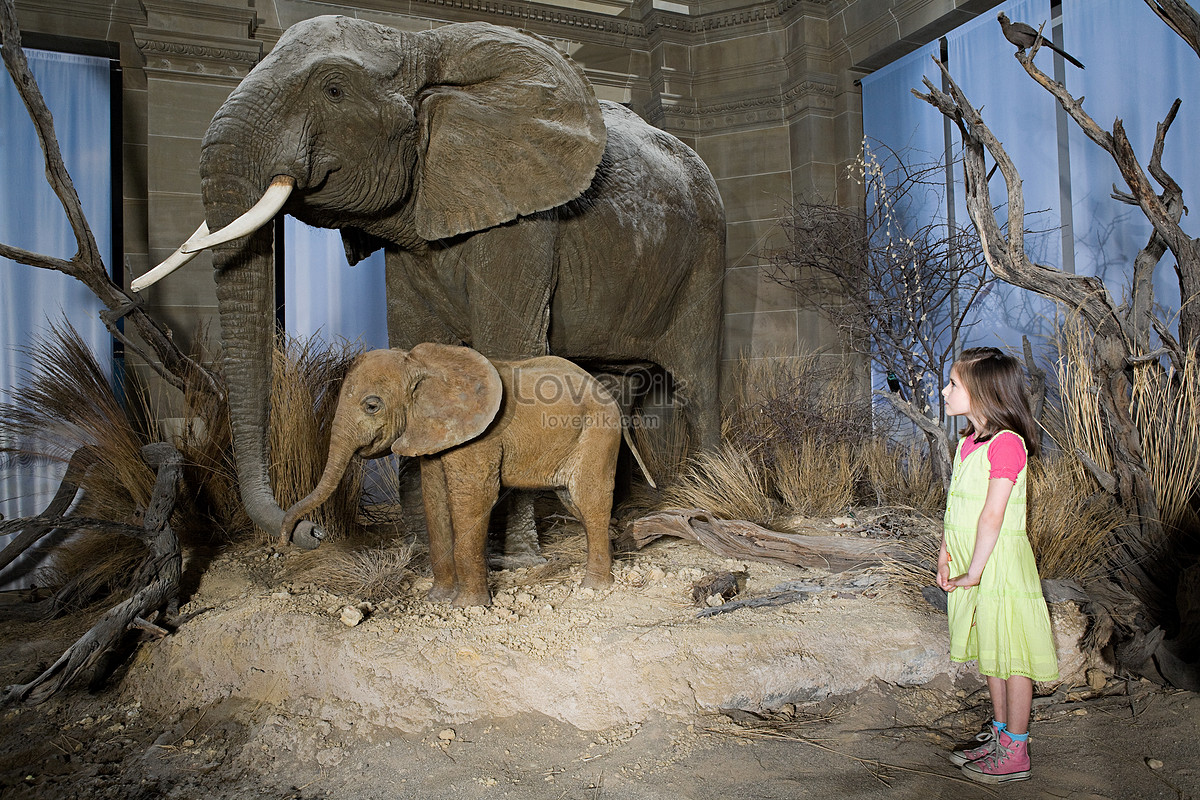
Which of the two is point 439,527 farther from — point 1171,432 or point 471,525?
point 1171,432

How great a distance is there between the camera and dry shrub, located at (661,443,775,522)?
4.06m

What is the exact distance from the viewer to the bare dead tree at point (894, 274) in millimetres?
5441

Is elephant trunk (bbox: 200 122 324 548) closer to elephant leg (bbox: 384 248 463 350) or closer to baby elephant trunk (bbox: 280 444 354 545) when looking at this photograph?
baby elephant trunk (bbox: 280 444 354 545)

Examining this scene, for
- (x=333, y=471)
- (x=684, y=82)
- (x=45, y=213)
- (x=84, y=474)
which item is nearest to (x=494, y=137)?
(x=333, y=471)

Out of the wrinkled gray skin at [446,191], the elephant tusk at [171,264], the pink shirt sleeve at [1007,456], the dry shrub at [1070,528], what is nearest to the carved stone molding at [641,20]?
the wrinkled gray skin at [446,191]

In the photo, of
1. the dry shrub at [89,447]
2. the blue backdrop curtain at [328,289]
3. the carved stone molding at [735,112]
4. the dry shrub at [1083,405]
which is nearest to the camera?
the dry shrub at [1083,405]

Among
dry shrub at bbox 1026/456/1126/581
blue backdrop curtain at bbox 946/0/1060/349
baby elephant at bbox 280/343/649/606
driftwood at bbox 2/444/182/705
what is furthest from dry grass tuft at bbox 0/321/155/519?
blue backdrop curtain at bbox 946/0/1060/349

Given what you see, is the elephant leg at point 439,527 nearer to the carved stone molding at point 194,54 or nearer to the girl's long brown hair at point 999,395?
the girl's long brown hair at point 999,395

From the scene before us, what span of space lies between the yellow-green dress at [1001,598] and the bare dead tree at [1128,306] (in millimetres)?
1229

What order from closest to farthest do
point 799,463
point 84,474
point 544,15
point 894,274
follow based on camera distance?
point 84,474, point 799,463, point 894,274, point 544,15

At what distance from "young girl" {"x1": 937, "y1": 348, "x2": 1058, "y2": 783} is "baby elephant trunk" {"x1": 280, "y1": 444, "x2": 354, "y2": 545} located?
1816 mm

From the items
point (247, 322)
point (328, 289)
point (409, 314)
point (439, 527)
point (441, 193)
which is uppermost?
point (328, 289)

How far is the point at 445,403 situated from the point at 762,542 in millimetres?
1672

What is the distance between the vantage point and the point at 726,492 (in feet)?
13.5
